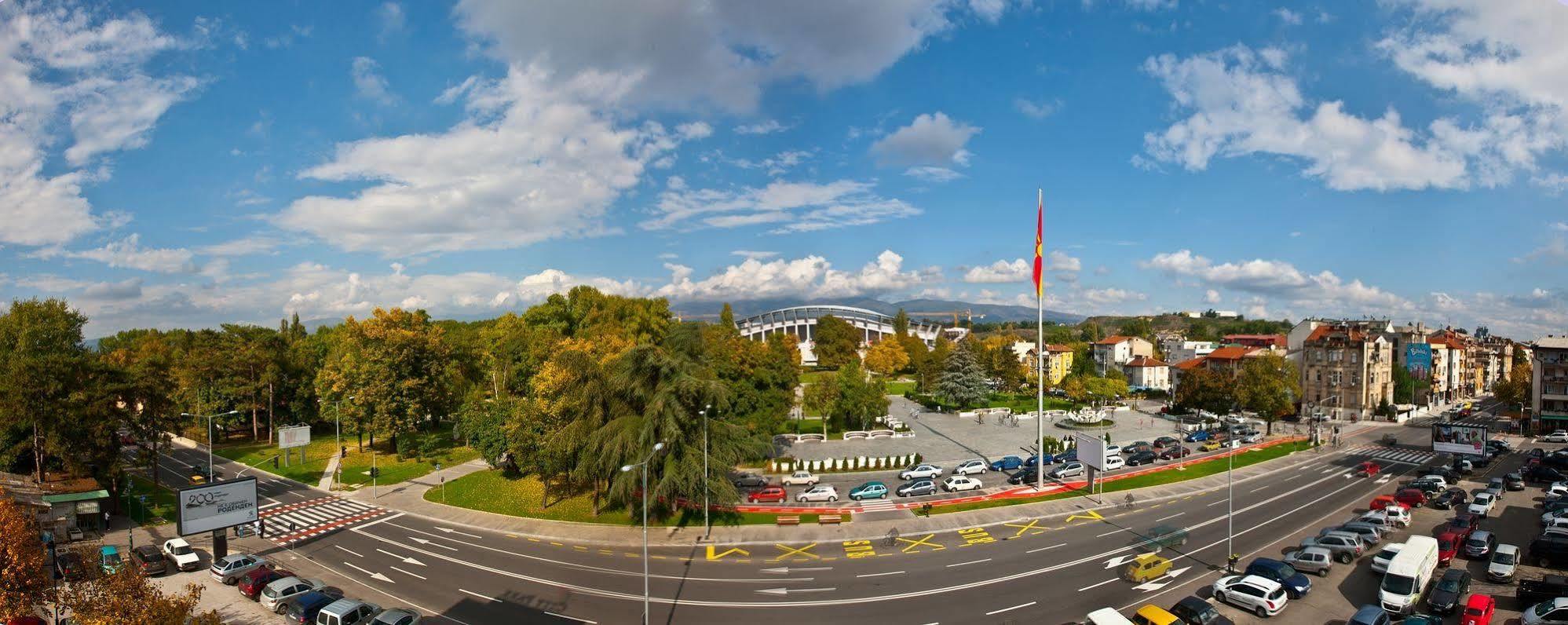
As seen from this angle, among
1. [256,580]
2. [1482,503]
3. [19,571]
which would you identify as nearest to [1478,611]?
[1482,503]

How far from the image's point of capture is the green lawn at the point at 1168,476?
40.5 m

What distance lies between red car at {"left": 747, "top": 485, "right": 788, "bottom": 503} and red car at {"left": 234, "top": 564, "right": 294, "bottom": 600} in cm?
2351

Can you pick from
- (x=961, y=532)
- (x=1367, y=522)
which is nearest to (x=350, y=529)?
(x=961, y=532)

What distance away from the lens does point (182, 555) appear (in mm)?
32125

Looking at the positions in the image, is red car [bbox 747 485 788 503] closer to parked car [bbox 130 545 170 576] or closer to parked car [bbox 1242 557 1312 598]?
parked car [bbox 1242 557 1312 598]

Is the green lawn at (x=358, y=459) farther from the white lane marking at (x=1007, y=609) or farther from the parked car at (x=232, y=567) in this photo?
the white lane marking at (x=1007, y=609)

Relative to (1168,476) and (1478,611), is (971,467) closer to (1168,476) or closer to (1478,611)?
(1168,476)

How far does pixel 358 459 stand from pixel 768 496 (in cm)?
4015

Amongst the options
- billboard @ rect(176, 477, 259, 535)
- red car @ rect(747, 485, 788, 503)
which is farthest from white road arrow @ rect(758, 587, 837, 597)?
billboard @ rect(176, 477, 259, 535)

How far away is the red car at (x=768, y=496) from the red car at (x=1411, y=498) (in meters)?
35.3

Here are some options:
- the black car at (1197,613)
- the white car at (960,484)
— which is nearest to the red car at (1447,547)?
the black car at (1197,613)

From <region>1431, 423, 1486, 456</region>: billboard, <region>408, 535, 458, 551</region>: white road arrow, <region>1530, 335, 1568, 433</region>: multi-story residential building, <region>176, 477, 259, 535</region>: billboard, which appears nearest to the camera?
<region>176, 477, 259, 535</region>: billboard

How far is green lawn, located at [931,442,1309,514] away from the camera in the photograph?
133 ft

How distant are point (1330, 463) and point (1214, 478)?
14124mm
